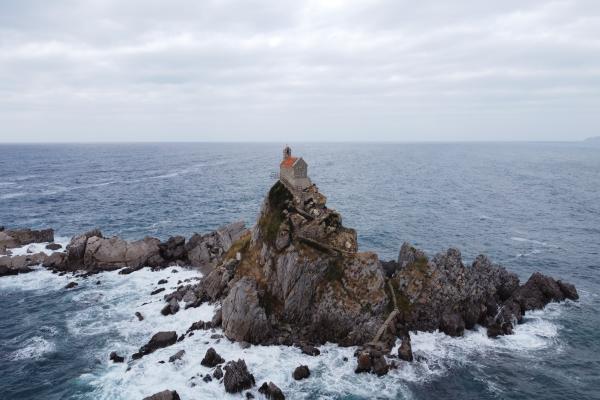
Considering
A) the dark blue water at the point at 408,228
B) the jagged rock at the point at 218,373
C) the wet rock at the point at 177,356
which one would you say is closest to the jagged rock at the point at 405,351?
the dark blue water at the point at 408,228

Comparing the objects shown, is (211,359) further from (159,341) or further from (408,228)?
(408,228)

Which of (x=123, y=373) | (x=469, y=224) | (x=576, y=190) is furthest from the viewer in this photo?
(x=576, y=190)

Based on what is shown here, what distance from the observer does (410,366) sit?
44062 mm

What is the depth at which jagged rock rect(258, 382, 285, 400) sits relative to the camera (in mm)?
38469

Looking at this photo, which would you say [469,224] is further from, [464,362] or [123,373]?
[123,373]

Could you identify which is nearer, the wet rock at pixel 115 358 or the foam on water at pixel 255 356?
the foam on water at pixel 255 356

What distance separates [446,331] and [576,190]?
128724 mm

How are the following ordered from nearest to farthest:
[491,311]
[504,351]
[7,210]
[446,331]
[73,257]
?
[504,351] → [446,331] → [491,311] → [73,257] → [7,210]

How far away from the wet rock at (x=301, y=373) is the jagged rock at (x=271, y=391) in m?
3.09

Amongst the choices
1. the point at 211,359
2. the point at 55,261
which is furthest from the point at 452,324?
the point at 55,261

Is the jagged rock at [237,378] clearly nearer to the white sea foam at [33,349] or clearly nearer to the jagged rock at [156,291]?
the white sea foam at [33,349]

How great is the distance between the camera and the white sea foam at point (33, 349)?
149ft

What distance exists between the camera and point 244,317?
160 ft

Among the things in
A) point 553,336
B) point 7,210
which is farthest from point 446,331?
point 7,210
